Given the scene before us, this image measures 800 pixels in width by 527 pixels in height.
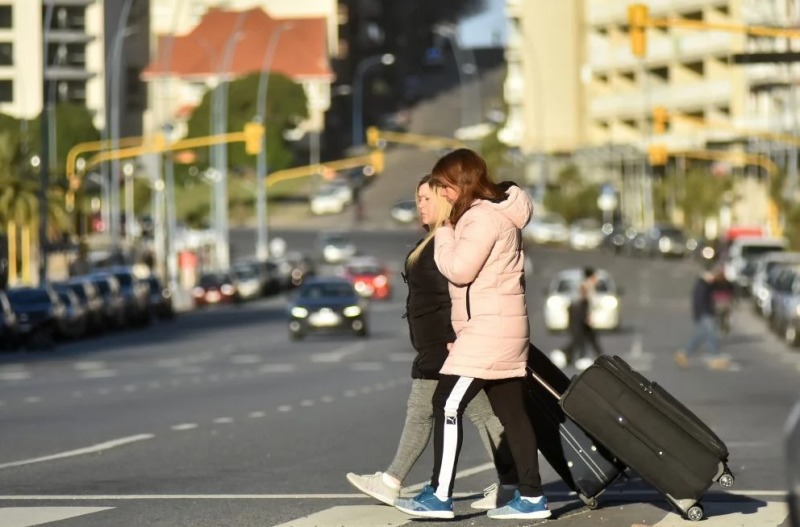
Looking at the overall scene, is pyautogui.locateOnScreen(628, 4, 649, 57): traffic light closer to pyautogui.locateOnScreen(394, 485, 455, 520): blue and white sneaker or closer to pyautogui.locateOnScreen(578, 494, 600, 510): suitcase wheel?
pyautogui.locateOnScreen(578, 494, 600, 510): suitcase wheel

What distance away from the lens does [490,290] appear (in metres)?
10.6

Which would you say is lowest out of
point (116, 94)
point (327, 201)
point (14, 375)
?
point (327, 201)

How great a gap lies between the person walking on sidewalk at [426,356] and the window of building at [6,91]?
60.7m

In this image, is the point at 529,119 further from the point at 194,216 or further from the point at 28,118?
the point at 28,118

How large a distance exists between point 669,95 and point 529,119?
21.7m

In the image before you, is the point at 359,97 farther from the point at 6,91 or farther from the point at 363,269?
the point at 6,91

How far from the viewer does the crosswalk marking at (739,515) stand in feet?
35.7

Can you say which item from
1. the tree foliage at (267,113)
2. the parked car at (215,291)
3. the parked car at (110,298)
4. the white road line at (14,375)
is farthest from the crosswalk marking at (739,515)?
the tree foliage at (267,113)

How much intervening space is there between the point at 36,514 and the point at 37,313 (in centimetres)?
3688

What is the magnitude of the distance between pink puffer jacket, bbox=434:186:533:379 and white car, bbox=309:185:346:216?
125m

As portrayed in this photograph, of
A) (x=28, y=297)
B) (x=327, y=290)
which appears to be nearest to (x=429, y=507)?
(x=28, y=297)

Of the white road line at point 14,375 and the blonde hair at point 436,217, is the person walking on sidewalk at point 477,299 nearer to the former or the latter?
the blonde hair at point 436,217

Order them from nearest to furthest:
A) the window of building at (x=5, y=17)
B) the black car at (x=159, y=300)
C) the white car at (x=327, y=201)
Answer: the window of building at (x=5, y=17)
the black car at (x=159, y=300)
the white car at (x=327, y=201)

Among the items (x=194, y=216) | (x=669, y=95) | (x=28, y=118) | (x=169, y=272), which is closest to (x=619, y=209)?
(x=669, y=95)
